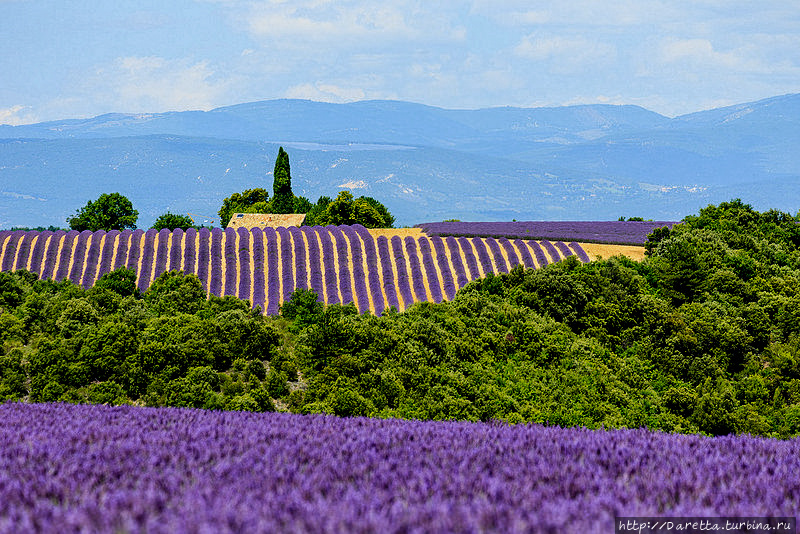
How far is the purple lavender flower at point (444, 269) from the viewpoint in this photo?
42.5m

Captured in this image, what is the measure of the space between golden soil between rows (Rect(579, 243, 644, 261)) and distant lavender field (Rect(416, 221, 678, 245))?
628 millimetres

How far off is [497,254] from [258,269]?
14727mm

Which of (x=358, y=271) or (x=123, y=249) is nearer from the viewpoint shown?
(x=358, y=271)

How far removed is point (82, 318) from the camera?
59.1 ft

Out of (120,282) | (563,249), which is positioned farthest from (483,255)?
(120,282)

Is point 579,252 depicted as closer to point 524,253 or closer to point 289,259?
point 524,253

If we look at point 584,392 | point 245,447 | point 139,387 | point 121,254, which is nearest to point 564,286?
point 584,392

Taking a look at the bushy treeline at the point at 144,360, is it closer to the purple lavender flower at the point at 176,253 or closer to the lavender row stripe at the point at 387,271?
the lavender row stripe at the point at 387,271

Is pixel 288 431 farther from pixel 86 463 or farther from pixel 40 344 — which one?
pixel 40 344

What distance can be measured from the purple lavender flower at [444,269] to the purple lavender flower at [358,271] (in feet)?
15.1

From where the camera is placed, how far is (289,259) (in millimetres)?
45719

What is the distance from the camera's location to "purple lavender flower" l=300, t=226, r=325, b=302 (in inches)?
1655

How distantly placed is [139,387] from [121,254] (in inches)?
1381

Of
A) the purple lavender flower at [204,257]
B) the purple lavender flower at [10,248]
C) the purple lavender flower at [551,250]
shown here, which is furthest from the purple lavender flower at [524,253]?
the purple lavender flower at [10,248]
